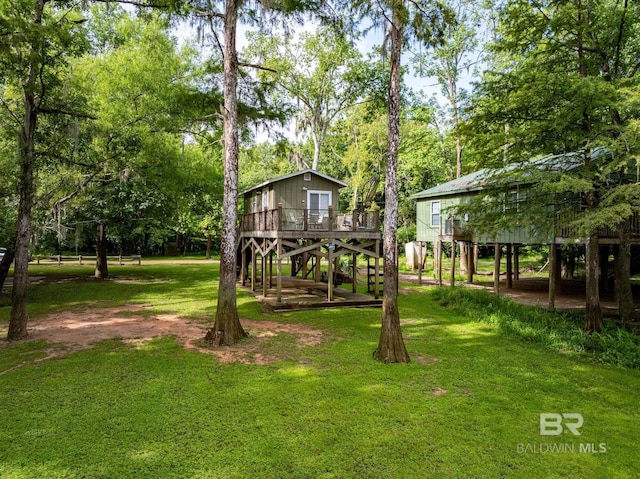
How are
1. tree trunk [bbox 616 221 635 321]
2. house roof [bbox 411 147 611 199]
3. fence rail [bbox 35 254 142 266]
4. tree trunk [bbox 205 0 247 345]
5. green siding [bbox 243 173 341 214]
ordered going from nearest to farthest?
tree trunk [bbox 205 0 247 345] → house roof [bbox 411 147 611 199] → tree trunk [bbox 616 221 635 321] → green siding [bbox 243 173 341 214] → fence rail [bbox 35 254 142 266]

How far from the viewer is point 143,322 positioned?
509 inches

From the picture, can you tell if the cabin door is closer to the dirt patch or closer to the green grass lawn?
the dirt patch

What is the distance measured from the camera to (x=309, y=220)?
1884 centimetres

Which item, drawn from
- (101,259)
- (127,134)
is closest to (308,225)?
(127,134)

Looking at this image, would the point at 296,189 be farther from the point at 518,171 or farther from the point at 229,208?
the point at 518,171

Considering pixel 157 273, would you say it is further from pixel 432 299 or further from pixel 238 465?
pixel 238 465

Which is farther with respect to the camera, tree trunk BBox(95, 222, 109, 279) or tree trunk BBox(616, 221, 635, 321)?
tree trunk BBox(95, 222, 109, 279)

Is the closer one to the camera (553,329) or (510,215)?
(553,329)

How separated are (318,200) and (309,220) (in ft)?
3.96

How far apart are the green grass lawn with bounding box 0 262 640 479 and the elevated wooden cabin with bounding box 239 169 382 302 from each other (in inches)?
222

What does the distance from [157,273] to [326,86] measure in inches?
707

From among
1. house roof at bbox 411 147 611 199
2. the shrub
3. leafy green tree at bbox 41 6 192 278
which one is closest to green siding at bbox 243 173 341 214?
leafy green tree at bbox 41 6 192 278

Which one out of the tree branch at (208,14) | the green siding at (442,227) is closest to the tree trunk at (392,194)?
the tree branch at (208,14)

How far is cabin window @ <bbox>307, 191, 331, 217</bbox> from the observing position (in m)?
19.2
